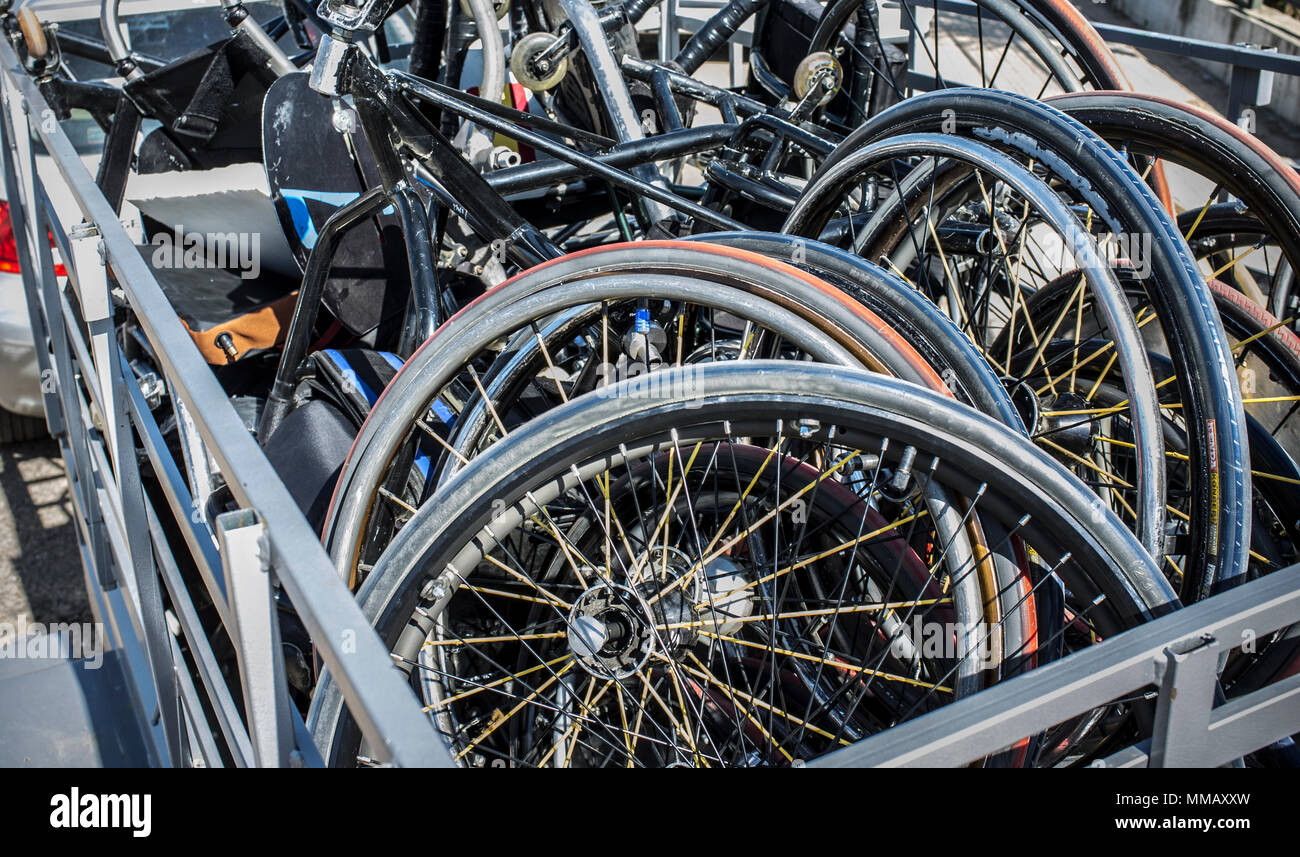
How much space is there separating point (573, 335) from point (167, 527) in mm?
1716

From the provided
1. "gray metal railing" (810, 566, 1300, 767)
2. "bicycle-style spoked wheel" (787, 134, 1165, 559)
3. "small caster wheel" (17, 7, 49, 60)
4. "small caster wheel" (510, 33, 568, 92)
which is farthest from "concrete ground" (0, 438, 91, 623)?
"gray metal railing" (810, 566, 1300, 767)

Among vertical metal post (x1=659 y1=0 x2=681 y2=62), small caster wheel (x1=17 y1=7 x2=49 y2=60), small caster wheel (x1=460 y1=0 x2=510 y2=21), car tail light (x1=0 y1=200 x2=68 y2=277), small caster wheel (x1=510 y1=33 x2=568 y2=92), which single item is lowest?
small caster wheel (x1=510 y1=33 x2=568 y2=92)

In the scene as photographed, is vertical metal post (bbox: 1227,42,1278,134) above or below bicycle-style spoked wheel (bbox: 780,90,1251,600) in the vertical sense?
above

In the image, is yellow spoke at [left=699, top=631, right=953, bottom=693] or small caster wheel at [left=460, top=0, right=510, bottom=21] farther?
small caster wheel at [left=460, top=0, right=510, bottom=21]

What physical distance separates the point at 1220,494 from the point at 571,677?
1230 millimetres

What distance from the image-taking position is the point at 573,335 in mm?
2252

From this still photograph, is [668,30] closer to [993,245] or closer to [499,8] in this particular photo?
[499,8]

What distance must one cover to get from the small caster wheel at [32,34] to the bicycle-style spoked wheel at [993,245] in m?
2.81

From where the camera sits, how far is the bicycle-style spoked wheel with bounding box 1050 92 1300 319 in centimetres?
174

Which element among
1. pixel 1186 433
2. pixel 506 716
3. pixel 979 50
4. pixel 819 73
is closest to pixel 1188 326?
pixel 1186 433

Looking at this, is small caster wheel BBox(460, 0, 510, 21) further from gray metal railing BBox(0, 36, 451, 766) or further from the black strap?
gray metal railing BBox(0, 36, 451, 766)

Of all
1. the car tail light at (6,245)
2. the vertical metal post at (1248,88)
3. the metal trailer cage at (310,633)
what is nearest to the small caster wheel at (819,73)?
the vertical metal post at (1248,88)

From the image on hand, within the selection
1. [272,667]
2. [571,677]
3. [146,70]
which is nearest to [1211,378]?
[571,677]
